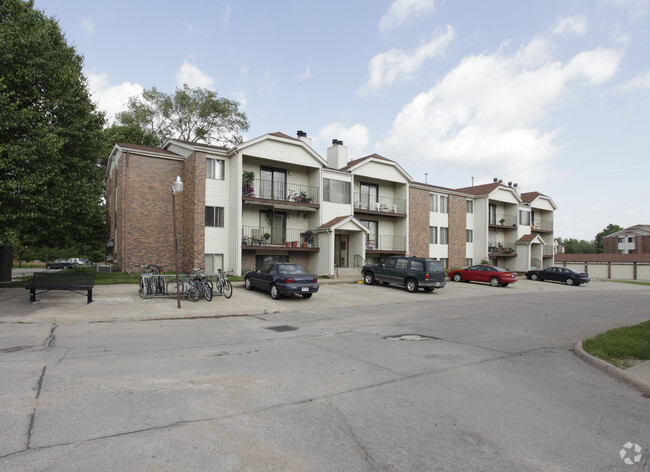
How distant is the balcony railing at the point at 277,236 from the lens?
2356 centimetres

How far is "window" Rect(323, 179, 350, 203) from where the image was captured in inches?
1043

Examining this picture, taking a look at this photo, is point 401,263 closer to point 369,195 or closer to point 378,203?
point 378,203

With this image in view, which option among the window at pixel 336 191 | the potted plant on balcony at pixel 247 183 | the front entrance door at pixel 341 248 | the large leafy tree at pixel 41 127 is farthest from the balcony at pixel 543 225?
the large leafy tree at pixel 41 127

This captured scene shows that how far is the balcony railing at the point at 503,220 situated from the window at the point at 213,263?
→ 1096 inches

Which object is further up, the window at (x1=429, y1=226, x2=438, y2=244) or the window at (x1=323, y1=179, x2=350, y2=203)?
the window at (x1=323, y1=179, x2=350, y2=203)

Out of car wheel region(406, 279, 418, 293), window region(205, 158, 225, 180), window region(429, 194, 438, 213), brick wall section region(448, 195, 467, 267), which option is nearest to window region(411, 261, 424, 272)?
car wheel region(406, 279, 418, 293)

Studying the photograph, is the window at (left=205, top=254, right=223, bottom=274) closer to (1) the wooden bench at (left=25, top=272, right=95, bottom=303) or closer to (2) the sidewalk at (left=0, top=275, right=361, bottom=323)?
(2) the sidewalk at (left=0, top=275, right=361, bottom=323)

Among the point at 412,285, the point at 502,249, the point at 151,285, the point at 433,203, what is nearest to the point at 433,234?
the point at 433,203

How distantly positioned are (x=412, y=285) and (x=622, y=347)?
12.7m

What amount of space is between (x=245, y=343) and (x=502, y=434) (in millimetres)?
5407

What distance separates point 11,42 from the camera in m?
13.2

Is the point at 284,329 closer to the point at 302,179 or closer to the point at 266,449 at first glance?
the point at 266,449

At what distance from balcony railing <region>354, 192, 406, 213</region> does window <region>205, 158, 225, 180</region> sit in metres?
10.1

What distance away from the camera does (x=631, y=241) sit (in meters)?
76.1
